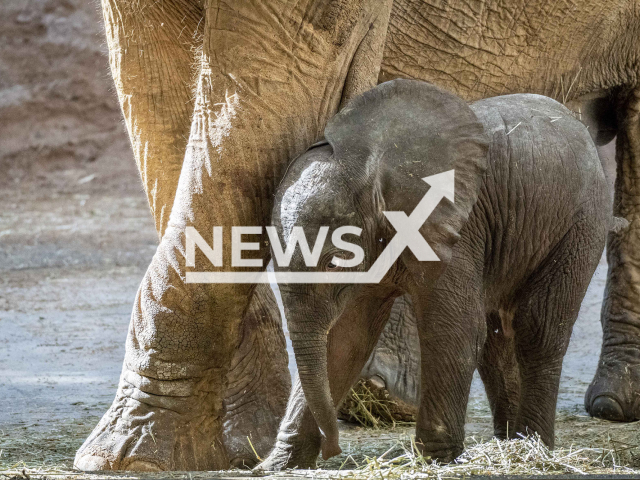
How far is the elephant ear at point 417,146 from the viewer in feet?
8.86

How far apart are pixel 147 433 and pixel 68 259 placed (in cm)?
453

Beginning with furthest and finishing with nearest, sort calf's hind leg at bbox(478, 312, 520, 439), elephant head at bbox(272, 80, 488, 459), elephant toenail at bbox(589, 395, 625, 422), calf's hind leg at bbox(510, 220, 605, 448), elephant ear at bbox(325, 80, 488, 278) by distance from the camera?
elephant toenail at bbox(589, 395, 625, 422)
calf's hind leg at bbox(478, 312, 520, 439)
calf's hind leg at bbox(510, 220, 605, 448)
elephant ear at bbox(325, 80, 488, 278)
elephant head at bbox(272, 80, 488, 459)

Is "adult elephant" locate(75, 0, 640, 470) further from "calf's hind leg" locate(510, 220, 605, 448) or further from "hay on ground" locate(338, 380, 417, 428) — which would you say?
"calf's hind leg" locate(510, 220, 605, 448)

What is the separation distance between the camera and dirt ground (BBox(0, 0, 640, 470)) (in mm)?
3742

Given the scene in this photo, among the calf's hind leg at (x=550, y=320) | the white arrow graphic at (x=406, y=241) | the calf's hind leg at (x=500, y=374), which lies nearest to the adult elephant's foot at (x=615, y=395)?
the calf's hind leg at (x=500, y=374)

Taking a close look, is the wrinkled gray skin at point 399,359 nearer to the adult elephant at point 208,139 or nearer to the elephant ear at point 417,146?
the adult elephant at point 208,139

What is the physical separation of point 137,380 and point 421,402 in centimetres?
72

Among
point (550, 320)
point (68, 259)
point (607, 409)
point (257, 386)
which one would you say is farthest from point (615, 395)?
point (68, 259)

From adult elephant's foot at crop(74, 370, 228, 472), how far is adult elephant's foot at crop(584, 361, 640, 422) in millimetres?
1665

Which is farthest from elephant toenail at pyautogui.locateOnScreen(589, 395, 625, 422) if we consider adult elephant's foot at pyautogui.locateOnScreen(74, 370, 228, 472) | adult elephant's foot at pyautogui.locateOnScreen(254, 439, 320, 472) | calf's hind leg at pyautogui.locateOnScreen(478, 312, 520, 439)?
adult elephant's foot at pyautogui.locateOnScreen(74, 370, 228, 472)

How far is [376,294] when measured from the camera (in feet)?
9.81

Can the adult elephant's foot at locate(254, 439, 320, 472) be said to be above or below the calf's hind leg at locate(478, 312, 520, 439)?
below

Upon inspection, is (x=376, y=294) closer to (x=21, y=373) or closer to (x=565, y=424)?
(x=565, y=424)

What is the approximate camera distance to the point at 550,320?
3117 mm
